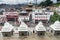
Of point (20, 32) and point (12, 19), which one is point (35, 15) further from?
point (20, 32)

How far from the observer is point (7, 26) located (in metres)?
12.8

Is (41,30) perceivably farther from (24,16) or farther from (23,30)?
(24,16)

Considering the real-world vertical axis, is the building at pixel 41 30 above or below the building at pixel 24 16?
below

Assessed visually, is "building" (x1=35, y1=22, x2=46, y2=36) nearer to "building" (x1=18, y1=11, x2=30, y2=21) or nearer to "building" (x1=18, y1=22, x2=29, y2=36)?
"building" (x1=18, y1=22, x2=29, y2=36)

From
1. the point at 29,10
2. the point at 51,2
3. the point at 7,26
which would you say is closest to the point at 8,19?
the point at 29,10

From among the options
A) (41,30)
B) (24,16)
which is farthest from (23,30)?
(24,16)

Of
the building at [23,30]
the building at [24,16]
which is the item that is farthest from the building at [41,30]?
the building at [24,16]

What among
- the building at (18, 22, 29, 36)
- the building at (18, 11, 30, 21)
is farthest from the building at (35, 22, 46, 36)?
the building at (18, 11, 30, 21)

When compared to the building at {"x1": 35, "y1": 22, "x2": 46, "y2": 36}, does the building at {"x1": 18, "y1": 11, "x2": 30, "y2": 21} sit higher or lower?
higher

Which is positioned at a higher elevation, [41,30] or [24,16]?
[24,16]

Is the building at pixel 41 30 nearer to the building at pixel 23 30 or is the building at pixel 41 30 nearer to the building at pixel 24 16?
the building at pixel 23 30

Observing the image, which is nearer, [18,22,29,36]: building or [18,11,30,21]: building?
[18,22,29,36]: building

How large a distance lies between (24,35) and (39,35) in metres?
0.83

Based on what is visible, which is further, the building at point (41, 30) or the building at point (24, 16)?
the building at point (24, 16)
